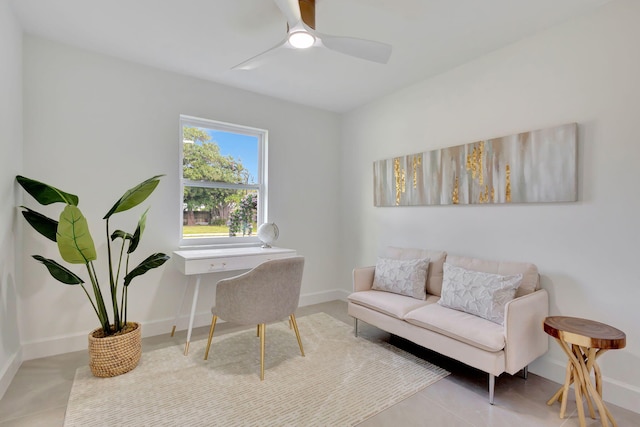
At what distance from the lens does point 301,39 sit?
6.33 ft

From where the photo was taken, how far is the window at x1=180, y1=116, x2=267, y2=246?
10.6 feet

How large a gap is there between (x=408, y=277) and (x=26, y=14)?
3643mm

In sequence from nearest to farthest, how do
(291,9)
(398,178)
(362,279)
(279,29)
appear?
(291,9) → (279,29) → (362,279) → (398,178)

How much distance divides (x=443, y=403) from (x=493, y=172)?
6.02ft

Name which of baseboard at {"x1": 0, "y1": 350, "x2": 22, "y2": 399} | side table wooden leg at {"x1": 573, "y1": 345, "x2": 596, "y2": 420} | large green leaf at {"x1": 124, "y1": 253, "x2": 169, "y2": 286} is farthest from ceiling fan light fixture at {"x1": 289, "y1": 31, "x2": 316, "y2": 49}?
baseboard at {"x1": 0, "y1": 350, "x2": 22, "y2": 399}

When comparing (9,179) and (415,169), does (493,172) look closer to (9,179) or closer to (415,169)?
(415,169)

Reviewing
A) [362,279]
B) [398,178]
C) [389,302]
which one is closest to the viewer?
[389,302]

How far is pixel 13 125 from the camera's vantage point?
85.7 inches

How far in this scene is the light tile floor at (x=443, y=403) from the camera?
1748 millimetres

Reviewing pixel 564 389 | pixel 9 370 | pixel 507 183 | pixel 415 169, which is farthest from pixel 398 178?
pixel 9 370

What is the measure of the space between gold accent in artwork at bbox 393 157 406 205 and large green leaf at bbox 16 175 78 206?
2904mm

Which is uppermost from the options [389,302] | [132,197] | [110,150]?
[110,150]

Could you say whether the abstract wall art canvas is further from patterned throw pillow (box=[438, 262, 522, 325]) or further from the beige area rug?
the beige area rug

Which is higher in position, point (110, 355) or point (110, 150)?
point (110, 150)
